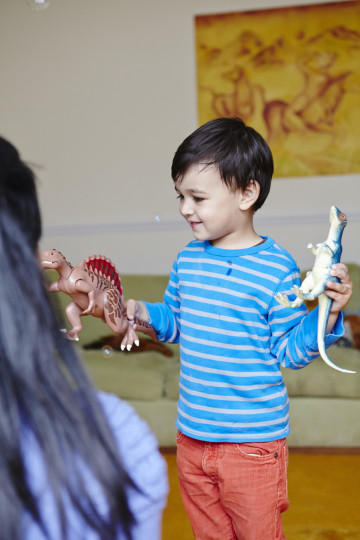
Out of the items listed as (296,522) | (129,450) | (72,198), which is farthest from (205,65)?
(129,450)

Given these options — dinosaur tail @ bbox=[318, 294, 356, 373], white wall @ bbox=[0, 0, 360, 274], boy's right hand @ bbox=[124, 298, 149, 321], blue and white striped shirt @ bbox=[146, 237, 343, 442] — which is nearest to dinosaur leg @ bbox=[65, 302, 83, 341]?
boy's right hand @ bbox=[124, 298, 149, 321]

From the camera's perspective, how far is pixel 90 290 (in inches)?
43.3

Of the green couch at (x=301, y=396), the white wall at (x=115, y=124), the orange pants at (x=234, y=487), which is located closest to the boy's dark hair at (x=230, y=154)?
the orange pants at (x=234, y=487)

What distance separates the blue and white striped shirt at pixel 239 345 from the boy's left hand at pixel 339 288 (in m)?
0.14

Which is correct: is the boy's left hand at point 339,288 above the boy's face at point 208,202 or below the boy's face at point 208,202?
below

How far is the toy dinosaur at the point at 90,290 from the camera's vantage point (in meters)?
1.08

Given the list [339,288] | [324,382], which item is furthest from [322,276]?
[324,382]

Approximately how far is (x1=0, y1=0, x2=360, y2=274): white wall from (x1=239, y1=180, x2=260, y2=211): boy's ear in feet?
7.67

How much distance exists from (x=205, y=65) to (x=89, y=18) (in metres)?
0.79

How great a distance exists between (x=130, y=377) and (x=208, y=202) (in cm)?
161

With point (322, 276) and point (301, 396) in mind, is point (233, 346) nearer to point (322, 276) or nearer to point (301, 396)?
point (322, 276)

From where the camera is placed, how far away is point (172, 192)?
3.64 m

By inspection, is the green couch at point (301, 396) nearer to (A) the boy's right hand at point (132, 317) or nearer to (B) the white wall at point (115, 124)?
(B) the white wall at point (115, 124)

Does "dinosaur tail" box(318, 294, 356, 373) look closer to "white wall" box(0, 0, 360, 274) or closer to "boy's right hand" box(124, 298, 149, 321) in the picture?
"boy's right hand" box(124, 298, 149, 321)
